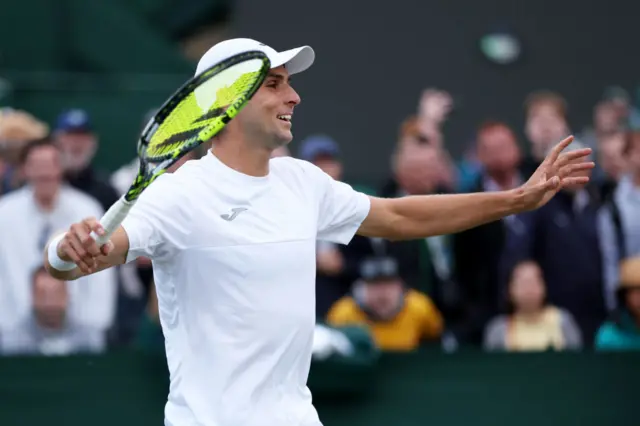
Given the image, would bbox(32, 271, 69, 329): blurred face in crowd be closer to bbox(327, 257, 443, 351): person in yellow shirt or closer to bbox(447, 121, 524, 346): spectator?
bbox(327, 257, 443, 351): person in yellow shirt

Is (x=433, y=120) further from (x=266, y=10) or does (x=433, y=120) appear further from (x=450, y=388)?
(x=450, y=388)

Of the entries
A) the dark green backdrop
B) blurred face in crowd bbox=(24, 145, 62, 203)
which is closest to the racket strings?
the dark green backdrop

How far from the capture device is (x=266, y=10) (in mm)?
12125

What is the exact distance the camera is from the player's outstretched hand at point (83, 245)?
3.99m

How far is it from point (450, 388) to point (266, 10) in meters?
5.77

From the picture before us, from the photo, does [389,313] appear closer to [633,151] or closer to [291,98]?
[633,151]

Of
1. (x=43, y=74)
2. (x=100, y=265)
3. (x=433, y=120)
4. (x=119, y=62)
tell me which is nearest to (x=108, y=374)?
(x=100, y=265)

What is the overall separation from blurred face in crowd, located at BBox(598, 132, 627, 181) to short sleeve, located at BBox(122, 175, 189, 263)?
494 cm

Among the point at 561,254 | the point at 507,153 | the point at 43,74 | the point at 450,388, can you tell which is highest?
the point at 43,74

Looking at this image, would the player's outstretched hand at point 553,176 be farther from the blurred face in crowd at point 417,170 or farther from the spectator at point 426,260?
the blurred face in crowd at point 417,170

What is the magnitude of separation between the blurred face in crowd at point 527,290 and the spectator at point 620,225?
0.60 m

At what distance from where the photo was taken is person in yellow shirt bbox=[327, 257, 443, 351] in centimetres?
783

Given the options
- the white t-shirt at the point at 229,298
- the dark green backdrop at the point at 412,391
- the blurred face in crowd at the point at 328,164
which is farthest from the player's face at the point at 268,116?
the blurred face in crowd at the point at 328,164

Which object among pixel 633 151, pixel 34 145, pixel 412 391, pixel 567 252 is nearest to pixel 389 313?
pixel 412 391
